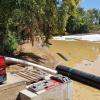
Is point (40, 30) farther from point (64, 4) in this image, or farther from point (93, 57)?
point (93, 57)

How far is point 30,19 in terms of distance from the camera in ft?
48.5

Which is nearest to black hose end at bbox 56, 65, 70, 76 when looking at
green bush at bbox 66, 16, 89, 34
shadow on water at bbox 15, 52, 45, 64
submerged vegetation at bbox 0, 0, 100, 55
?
shadow on water at bbox 15, 52, 45, 64

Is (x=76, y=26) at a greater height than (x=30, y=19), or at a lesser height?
lesser

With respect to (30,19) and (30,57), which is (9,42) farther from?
(30,57)

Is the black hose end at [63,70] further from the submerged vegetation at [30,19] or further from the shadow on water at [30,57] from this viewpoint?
the submerged vegetation at [30,19]

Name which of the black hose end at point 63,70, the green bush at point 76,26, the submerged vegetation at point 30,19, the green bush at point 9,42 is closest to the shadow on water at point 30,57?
the submerged vegetation at point 30,19

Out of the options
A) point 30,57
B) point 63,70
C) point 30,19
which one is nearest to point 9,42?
point 30,19

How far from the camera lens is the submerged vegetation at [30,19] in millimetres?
14211

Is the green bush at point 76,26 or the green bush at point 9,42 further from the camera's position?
the green bush at point 76,26

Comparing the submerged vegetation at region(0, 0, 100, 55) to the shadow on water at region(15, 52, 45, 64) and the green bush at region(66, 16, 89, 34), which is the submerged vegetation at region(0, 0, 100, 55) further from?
the green bush at region(66, 16, 89, 34)

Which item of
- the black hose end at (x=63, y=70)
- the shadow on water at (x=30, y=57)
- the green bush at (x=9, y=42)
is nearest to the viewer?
the black hose end at (x=63, y=70)

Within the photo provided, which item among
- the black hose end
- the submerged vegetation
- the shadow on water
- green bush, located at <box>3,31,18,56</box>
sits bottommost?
the black hose end

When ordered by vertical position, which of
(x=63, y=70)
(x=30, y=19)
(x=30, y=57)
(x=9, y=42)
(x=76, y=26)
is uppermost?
(x=30, y=19)

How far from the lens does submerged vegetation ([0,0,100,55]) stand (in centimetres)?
1421
